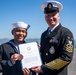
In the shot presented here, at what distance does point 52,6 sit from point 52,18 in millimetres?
325

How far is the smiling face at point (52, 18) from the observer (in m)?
5.15

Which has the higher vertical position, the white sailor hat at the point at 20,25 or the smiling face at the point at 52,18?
the smiling face at the point at 52,18

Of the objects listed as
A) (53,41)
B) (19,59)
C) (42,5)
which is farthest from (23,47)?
(42,5)

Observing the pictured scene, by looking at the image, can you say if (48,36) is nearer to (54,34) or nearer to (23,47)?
(54,34)

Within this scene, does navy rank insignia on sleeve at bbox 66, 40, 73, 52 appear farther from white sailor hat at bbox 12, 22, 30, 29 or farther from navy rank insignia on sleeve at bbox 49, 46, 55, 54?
white sailor hat at bbox 12, 22, 30, 29

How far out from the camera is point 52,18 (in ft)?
16.9

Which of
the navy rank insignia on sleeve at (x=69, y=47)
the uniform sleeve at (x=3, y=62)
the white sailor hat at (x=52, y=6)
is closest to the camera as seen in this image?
the navy rank insignia on sleeve at (x=69, y=47)

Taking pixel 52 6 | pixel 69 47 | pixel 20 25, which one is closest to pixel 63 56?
pixel 69 47

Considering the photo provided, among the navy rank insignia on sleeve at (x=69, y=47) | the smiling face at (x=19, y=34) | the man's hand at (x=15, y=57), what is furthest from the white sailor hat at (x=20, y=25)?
the navy rank insignia on sleeve at (x=69, y=47)

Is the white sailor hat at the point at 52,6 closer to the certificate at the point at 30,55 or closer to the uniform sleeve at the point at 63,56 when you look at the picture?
the uniform sleeve at the point at 63,56

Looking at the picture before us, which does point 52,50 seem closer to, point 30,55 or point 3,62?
point 30,55

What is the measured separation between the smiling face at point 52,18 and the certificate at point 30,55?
0.46 meters

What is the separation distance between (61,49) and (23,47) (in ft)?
2.11

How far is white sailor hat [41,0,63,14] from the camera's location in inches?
208
